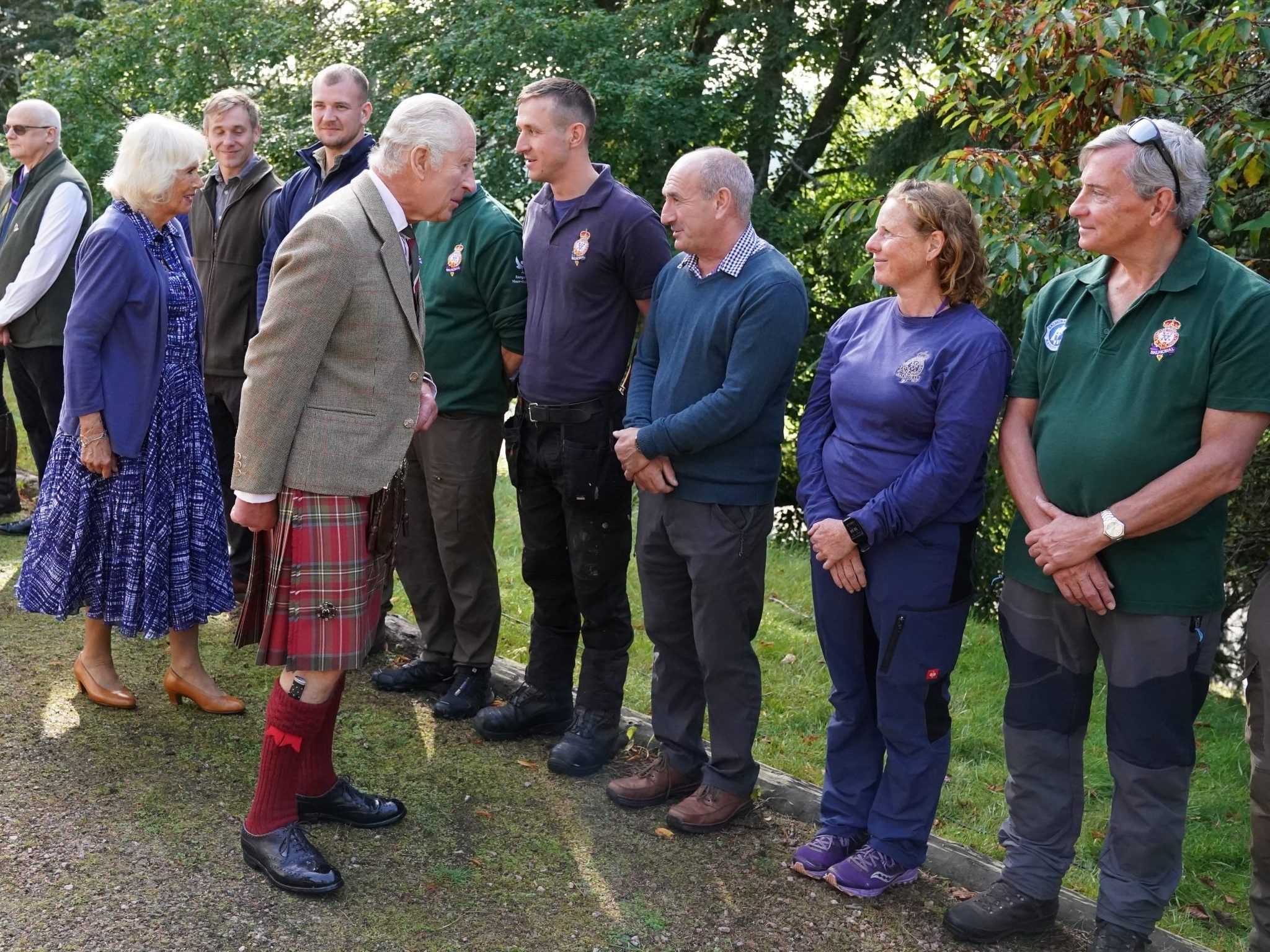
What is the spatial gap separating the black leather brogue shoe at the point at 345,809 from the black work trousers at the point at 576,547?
0.90 meters

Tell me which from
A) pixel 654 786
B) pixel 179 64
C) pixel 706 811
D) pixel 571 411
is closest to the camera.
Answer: pixel 706 811

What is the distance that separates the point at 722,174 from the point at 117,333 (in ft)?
7.30

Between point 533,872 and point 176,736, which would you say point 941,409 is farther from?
point 176,736

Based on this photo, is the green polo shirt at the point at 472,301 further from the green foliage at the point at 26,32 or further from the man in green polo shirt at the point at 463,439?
the green foliage at the point at 26,32

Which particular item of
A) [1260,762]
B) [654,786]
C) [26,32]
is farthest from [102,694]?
[26,32]

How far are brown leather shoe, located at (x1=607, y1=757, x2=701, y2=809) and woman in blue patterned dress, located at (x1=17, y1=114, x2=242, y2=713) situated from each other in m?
1.56

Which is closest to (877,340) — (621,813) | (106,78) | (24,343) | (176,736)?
(621,813)

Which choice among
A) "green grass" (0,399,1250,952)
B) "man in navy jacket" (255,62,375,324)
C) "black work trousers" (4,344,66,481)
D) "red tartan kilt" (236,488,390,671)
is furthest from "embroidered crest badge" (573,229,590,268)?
"black work trousers" (4,344,66,481)

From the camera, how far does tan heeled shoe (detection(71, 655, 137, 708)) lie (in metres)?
4.64

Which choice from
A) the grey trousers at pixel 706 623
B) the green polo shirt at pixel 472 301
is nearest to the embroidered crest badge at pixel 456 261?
the green polo shirt at pixel 472 301

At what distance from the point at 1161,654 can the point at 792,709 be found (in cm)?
219

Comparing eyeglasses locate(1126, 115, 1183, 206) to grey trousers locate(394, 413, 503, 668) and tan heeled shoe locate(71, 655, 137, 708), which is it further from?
tan heeled shoe locate(71, 655, 137, 708)

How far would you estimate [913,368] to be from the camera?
347 centimetres

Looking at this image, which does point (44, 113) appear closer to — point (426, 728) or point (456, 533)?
point (456, 533)
